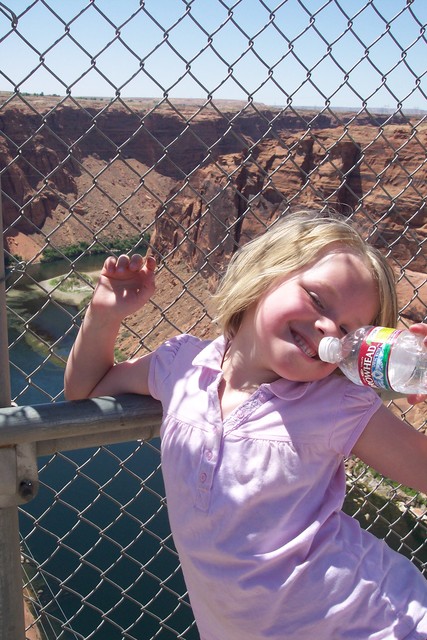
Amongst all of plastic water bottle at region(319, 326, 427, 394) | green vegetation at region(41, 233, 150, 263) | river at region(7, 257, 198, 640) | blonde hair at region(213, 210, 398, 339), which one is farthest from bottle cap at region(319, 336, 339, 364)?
river at region(7, 257, 198, 640)

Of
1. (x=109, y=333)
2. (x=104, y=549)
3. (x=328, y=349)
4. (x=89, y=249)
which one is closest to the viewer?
(x=328, y=349)

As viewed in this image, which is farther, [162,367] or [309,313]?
[162,367]

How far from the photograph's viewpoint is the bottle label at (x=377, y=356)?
5.82ft

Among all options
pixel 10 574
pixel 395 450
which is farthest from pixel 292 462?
pixel 10 574

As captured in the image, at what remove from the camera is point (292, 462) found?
181 cm

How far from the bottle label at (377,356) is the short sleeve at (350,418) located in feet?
0.21

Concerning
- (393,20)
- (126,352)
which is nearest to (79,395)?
(393,20)

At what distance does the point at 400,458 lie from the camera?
182 centimetres

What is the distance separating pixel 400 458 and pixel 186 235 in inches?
47.0

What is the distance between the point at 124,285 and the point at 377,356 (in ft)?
2.56

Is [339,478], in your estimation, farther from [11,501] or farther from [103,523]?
[103,523]

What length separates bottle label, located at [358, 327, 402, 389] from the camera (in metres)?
1.77

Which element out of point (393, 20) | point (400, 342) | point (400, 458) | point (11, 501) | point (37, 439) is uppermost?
point (393, 20)

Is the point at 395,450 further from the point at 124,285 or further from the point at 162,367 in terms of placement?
the point at 124,285
